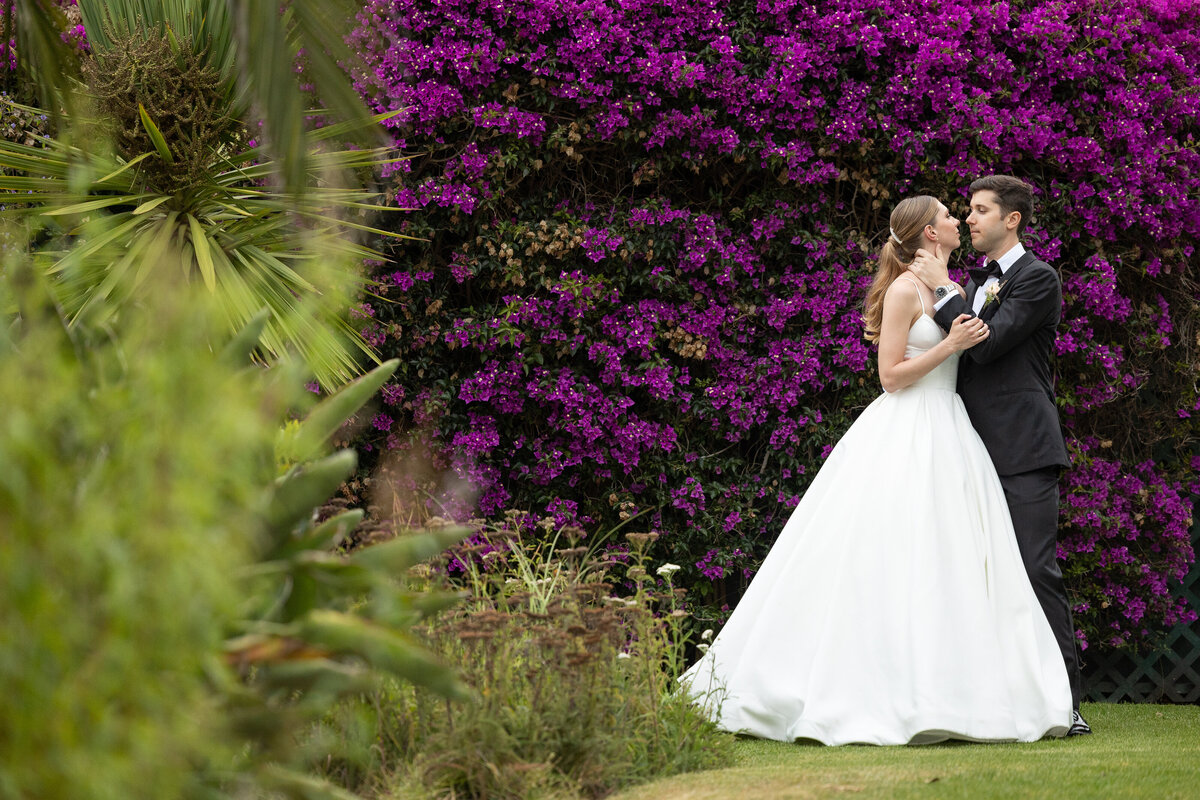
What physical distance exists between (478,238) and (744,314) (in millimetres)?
1327

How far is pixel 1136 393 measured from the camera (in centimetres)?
Result: 545

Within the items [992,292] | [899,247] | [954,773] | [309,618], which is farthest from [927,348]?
Answer: [309,618]

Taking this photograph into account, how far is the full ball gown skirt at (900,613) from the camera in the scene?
382 centimetres

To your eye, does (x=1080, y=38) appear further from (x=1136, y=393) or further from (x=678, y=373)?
(x=678, y=373)

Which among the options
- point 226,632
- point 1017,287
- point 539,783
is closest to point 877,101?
point 1017,287

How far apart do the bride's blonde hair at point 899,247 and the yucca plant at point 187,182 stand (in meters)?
2.18

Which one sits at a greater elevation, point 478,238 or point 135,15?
point 135,15

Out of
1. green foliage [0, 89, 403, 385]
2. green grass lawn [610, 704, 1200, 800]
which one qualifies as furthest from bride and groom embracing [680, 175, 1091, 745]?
green foliage [0, 89, 403, 385]

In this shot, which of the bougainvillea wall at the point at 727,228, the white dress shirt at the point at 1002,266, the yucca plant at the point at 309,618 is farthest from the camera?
the bougainvillea wall at the point at 727,228

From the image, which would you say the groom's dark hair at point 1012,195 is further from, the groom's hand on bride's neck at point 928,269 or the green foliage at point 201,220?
the green foliage at point 201,220

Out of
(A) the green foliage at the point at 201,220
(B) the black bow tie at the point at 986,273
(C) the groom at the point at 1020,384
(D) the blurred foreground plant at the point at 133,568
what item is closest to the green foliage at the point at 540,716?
(D) the blurred foreground plant at the point at 133,568

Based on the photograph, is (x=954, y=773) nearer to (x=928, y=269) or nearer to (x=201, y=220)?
(x=928, y=269)

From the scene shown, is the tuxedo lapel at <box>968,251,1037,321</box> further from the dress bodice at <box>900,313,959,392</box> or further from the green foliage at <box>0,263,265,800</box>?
the green foliage at <box>0,263,265,800</box>

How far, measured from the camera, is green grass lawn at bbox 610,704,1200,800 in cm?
270
